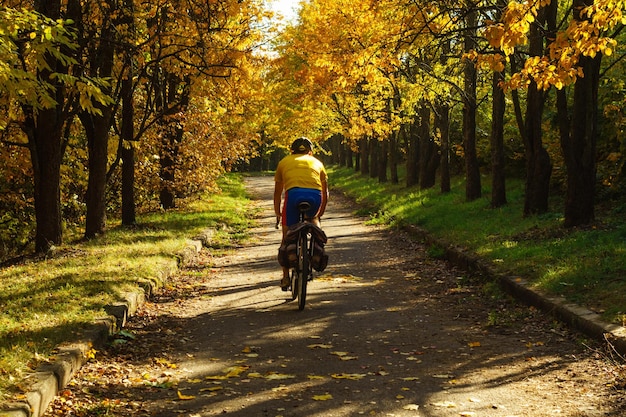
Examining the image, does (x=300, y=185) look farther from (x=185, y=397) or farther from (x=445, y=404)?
(x=445, y=404)

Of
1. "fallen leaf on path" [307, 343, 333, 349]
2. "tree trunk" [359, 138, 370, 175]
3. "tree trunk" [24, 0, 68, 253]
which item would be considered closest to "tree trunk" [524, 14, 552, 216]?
"fallen leaf on path" [307, 343, 333, 349]

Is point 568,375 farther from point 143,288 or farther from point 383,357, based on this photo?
point 143,288

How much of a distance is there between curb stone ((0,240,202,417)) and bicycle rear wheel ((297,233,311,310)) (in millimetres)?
2001

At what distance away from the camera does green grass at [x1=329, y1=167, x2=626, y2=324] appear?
8102 millimetres

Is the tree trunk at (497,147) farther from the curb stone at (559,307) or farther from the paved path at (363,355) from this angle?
the paved path at (363,355)

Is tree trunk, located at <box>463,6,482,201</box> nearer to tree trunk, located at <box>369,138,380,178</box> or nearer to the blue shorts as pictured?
the blue shorts

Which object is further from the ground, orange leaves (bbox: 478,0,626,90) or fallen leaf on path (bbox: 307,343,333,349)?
orange leaves (bbox: 478,0,626,90)

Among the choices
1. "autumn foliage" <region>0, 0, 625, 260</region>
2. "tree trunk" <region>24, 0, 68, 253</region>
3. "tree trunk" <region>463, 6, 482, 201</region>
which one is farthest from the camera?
"tree trunk" <region>463, 6, 482, 201</region>

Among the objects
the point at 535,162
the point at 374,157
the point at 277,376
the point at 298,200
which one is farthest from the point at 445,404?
the point at 374,157

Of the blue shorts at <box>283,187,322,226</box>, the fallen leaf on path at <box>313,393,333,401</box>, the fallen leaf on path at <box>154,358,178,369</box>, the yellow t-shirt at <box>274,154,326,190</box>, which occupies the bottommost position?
the fallen leaf on path at <box>154,358,178,369</box>

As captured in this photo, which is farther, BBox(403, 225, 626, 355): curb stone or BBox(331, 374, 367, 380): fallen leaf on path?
BBox(403, 225, 626, 355): curb stone

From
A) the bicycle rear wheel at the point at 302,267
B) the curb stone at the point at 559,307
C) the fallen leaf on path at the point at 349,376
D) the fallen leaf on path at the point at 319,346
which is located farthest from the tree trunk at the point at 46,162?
the fallen leaf on path at the point at 349,376

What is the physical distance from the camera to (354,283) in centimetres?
1063

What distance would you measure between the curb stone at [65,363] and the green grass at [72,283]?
0.11 metres
